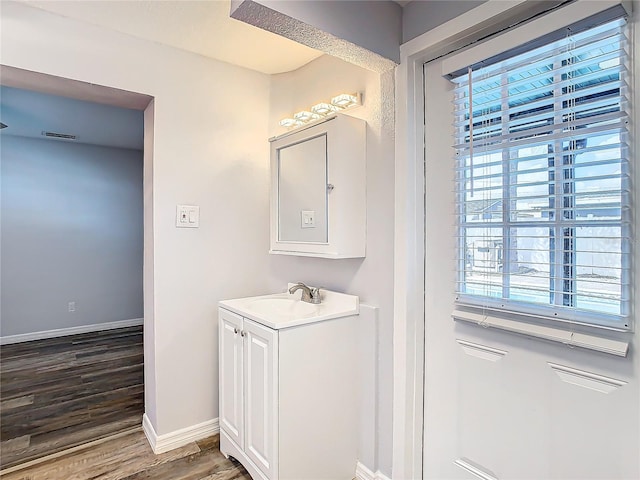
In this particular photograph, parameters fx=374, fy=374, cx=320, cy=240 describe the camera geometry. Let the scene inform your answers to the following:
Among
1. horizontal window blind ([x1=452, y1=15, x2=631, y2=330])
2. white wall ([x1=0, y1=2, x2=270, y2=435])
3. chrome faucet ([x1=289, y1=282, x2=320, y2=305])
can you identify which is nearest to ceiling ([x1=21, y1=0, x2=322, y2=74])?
white wall ([x1=0, y1=2, x2=270, y2=435])

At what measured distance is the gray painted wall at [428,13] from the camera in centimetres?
144

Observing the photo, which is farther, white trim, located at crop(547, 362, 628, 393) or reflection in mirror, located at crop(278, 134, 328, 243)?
reflection in mirror, located at crop(278, 134, 328, 243)

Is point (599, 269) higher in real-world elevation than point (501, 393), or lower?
higher

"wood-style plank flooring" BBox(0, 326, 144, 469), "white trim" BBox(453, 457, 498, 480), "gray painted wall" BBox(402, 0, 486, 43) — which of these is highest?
"gray painted wall" BBox(402, 0, 486, 43)

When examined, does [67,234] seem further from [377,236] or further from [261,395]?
[377,236]

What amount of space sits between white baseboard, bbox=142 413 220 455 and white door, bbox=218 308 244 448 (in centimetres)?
25

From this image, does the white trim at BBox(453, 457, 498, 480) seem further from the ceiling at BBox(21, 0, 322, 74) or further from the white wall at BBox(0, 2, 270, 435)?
the ceiling at BBox(21, 0, 322, 74)

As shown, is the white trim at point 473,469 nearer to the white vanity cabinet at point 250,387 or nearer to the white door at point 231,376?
the white vanity cabinet at point 250,387

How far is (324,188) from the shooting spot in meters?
1.91

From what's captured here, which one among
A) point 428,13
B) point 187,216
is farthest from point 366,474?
point 428,13

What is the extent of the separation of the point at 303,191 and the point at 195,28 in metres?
0.99

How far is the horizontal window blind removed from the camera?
3.62ft

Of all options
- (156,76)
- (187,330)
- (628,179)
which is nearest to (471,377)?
(628,179)

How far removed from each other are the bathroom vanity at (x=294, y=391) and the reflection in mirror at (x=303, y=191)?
0.38 metres
